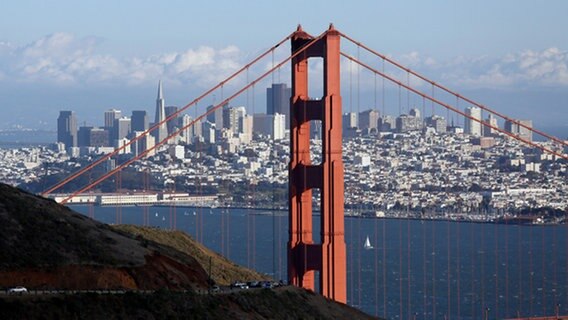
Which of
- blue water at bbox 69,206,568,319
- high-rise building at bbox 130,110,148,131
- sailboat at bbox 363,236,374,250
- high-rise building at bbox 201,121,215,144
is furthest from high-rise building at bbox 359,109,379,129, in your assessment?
high-rise building at bbox 130,110,148,131

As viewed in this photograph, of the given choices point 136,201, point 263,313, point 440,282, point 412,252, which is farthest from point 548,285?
point 263,313

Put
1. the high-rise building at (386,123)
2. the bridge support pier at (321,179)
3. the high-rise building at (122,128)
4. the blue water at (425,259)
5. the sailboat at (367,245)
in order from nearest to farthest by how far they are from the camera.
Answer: the bridge support pier at (321,179), the blue water at (425,259), the sailboat at (367,245), the high-rise building at (386,123), the high-rise building at (122,128)

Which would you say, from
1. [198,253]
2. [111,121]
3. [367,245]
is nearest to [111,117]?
[111,121]

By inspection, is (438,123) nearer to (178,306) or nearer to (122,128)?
(122,128)

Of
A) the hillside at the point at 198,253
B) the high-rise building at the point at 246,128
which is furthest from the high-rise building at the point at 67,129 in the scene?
the hillside at the point at 198,253

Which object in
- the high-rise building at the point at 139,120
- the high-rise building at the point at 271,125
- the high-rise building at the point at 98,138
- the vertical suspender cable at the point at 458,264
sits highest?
the high-rise building at the point at 139,120

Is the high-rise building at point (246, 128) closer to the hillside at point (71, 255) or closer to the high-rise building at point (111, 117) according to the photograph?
Result: the high-rise building at point (111, 117)
